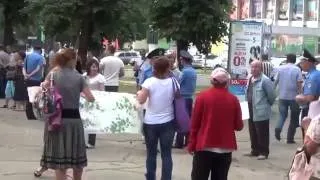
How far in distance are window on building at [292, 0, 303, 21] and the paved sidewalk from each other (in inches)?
2990

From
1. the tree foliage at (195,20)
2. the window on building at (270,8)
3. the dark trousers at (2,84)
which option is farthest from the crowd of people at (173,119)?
the window on building at (270,8)

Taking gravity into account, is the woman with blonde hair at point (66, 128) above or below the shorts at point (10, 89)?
above

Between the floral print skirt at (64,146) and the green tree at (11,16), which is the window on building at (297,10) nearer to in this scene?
the green tree at (11,16)

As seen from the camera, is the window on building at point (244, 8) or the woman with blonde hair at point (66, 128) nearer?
the woman with blonde hair at point (66, 128)

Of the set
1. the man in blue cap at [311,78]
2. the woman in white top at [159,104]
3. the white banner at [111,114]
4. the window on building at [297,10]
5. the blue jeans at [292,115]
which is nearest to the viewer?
the woman in white top at [159,104]

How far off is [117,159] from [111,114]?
0.73m

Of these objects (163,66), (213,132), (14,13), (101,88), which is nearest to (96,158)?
(101,88)

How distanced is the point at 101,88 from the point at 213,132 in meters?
4.77

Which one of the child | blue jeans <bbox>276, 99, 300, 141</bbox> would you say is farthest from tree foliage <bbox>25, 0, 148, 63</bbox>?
blue jeans <bbox>276, 99, 300, 141</bbox>

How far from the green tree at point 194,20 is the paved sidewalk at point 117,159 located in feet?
26.9

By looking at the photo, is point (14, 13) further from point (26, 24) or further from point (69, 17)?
point (69, 17)

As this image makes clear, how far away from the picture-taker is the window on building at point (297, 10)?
289ft

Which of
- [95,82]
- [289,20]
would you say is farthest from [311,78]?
[289,20]

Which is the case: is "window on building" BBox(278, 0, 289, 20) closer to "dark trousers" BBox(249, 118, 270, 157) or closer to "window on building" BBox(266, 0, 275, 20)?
"window on building" BBox(266, 0, 275, 20)
